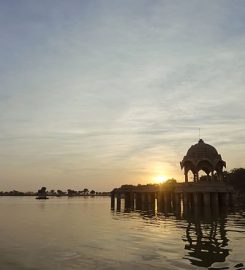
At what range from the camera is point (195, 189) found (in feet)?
207

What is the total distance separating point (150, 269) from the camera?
19.7 metres

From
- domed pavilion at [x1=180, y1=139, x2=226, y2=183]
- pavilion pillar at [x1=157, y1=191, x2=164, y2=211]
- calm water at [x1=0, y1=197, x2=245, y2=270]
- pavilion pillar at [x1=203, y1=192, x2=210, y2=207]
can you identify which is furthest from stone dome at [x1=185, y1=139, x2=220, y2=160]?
calm water at [x1=0, y1=197, x2=245, y2=270]

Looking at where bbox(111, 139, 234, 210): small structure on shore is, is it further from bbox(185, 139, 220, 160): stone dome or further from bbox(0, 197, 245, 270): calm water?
bbox(0, 197, 245, 270): calm water

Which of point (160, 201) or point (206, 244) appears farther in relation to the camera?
point (160, 201)

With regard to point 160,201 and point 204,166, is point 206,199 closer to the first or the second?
point 160,201

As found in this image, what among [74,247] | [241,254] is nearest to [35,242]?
[74,247]

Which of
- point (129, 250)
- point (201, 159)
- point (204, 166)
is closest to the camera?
point (129, 250)

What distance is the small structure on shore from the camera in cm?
6334

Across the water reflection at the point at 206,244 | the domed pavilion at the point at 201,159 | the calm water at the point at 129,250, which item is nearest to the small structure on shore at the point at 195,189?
the domed pavilion at the point at 201,159

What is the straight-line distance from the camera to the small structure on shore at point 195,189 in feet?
208

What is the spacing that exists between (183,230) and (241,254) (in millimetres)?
13545

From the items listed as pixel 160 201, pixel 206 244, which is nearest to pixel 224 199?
pixel 160 201

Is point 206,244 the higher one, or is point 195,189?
point 195,189

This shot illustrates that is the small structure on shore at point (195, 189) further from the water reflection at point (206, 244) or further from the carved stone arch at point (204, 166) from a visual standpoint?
the water reflection at point (206, 244)
